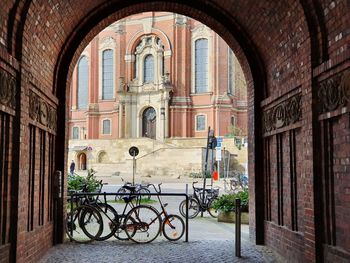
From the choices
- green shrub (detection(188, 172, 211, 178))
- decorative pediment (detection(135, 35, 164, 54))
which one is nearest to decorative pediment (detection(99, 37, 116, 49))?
decorative pediment (detection(135, 35, 164, 54))

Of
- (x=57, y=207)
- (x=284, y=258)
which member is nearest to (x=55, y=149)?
(x=57, y=207)

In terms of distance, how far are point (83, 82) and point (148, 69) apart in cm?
968

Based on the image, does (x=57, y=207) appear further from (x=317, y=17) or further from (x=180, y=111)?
(x=180, y=111)

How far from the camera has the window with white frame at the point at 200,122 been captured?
5059 centimetres

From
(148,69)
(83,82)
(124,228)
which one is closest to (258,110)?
(124,228)

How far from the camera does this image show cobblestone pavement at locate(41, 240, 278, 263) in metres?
7.94

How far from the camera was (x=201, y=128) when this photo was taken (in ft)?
166

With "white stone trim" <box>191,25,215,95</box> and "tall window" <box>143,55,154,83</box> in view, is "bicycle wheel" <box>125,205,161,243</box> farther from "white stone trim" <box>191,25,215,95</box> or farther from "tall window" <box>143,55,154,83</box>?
"tall window" <box>143,55,154,83</box>

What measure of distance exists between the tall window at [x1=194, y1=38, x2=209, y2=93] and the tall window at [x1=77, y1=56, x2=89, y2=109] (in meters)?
14.1

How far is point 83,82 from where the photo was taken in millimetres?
58438

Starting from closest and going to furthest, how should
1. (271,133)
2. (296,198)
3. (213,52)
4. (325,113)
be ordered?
(325,113) < (296,198) < (271,133) < (213,52)

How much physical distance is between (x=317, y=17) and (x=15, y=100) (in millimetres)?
3938

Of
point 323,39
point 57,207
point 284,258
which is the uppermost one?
point 323,39

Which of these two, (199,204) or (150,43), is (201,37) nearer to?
(150,43)
